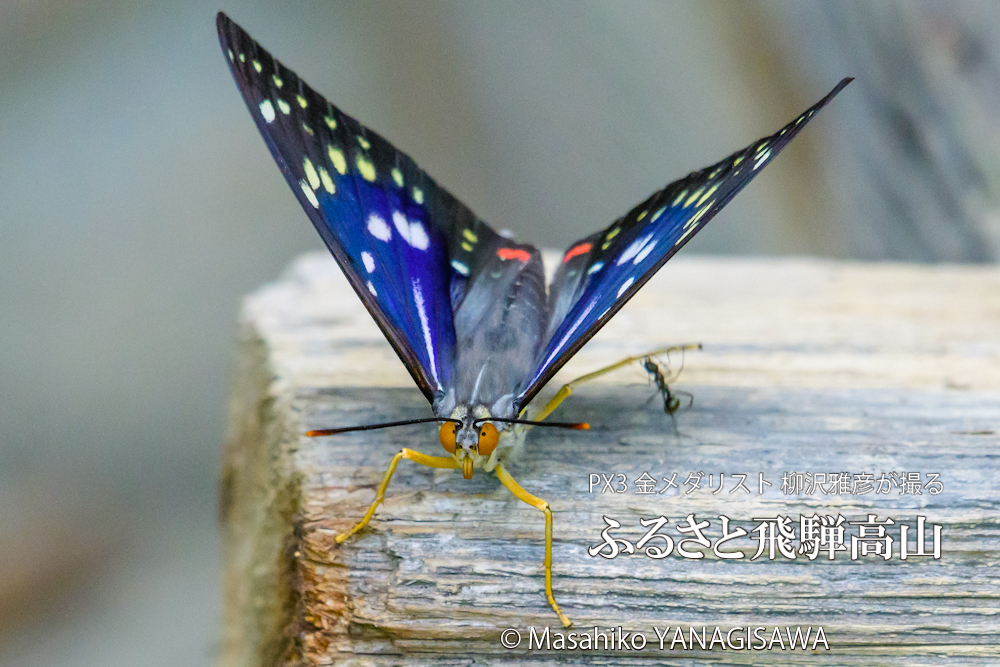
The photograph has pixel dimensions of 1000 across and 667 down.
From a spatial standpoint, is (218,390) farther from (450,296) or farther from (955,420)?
(955,420)

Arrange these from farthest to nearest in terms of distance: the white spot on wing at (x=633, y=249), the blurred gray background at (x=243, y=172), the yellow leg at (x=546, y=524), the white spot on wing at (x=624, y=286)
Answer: the blurred gray background at (x=243, y=172) < the white spot on wing at (x=633, y=249) < the white spot on wing at (x=624, y=286) < the yellow leg at (x=546, y=524)

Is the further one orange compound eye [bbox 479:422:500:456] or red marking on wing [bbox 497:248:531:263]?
red marking on wing [bbox 497:248:531:263]

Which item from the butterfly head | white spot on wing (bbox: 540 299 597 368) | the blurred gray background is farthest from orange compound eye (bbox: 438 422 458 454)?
the blurred gray background

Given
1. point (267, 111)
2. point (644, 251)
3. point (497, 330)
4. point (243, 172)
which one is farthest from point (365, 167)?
point (243, 172)

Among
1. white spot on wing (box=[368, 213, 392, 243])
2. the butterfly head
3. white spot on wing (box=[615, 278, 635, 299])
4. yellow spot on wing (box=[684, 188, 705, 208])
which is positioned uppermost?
yellow spot on wing (box=[684, 188, 705, 208])

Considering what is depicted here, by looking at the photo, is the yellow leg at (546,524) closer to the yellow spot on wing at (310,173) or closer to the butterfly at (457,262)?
the butterfly at (457,262)

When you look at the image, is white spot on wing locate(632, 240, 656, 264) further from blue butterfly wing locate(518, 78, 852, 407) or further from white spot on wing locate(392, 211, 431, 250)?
white spot on wing locate(392, 211, 431, 250)

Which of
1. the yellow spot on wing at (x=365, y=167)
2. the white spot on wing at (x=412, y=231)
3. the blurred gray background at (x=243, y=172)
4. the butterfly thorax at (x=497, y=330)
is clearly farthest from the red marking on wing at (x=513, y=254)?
the blurred gray background at (x=243, y=172)
